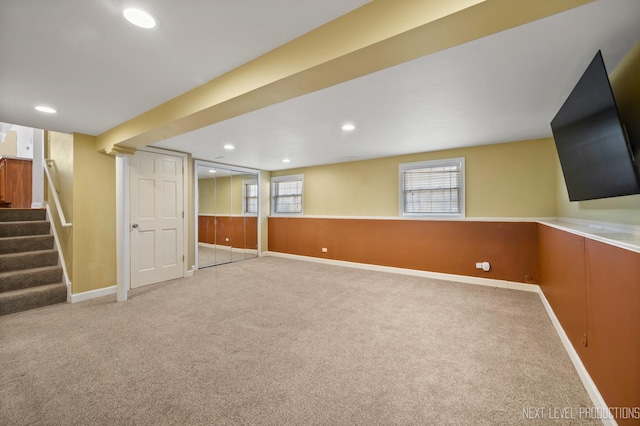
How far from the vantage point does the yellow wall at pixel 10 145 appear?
6.18 meters

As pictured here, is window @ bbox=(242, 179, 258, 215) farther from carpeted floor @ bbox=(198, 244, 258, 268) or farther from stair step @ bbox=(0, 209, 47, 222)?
stair step @ bbox=(0, 209, 47, 222)

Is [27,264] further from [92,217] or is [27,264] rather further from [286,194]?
[286,194]

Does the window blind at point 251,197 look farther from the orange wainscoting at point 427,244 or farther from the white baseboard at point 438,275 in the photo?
the white baseboard at point 438,275

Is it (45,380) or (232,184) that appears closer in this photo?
(45,380)

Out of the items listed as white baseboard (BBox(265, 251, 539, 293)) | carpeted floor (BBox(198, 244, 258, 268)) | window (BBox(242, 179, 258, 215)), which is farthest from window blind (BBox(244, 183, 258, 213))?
white baseboard (BBox(265, 251, 539, 293))

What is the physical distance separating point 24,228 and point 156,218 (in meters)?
1.77

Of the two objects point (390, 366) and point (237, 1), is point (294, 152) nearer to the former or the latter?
point (237, 1)

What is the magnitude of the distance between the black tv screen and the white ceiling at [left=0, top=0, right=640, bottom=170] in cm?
31

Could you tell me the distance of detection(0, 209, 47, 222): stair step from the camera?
394cm

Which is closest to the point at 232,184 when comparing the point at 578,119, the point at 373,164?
the point at 373,164

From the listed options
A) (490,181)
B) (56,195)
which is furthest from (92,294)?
(490,181)

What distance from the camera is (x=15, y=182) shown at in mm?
5777

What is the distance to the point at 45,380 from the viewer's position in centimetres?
187

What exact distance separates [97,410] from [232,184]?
17.8ft
